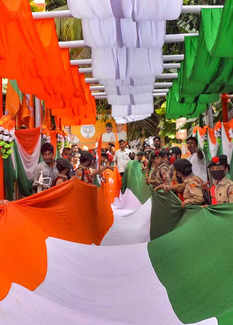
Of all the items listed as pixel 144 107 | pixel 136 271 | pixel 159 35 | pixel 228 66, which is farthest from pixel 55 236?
pixel 144 107

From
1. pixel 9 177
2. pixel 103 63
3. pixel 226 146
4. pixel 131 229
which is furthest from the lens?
pixel 226 146

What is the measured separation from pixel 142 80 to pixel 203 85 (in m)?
1.47

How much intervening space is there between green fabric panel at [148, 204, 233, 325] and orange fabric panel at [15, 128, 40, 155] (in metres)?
3.73

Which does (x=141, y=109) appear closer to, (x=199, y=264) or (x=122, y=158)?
(x=122, y=158)

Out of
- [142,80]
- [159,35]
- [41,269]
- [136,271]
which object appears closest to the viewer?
[41,269]

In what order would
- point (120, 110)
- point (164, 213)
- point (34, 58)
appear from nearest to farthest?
point (34, 58) → point (164, 213) → point (120, 110)

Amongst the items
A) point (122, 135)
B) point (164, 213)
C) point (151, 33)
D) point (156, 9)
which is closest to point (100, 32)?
point (151, 33)

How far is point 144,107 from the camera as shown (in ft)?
38.7

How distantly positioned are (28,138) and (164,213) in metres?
2.95

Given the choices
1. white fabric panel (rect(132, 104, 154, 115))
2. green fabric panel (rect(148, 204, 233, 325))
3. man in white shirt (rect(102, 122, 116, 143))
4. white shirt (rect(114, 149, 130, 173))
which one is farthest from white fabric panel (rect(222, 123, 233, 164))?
man in white shirt (rect(102, 122, 116, 143))

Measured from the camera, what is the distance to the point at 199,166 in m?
10.8

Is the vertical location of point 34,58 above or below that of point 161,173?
above

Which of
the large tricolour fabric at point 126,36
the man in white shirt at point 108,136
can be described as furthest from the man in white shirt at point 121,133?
the large tricolour fabric at point 126,36

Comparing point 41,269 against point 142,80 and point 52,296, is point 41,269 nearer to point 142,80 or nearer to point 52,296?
point 52,296
